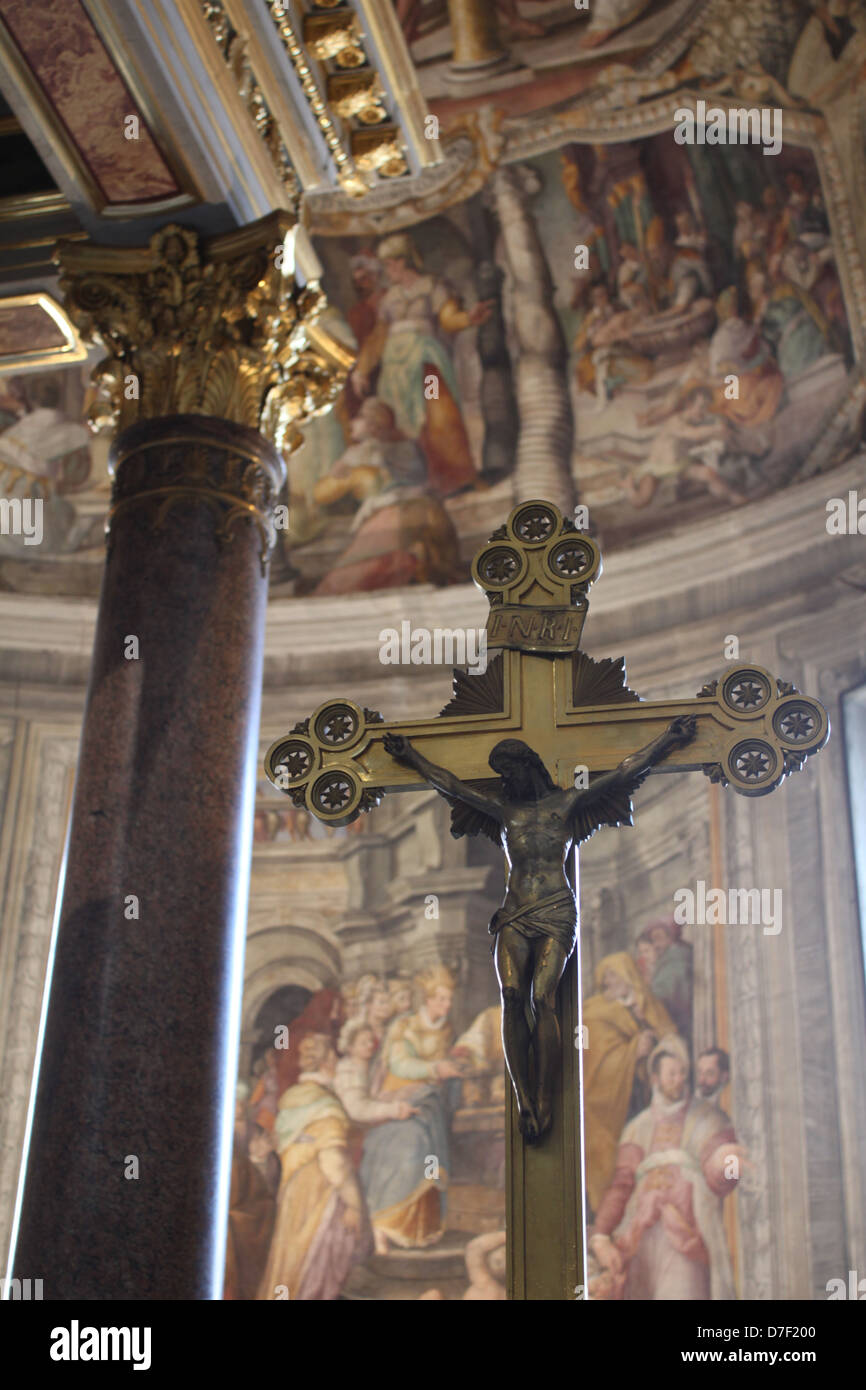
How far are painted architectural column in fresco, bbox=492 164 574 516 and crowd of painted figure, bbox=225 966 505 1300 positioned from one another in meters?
3.75

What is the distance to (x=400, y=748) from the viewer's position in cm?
345

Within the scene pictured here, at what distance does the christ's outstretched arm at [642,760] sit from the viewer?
3324 millimetres

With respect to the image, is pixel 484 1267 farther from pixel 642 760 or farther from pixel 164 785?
pixel 642 760

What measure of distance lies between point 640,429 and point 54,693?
178 inches

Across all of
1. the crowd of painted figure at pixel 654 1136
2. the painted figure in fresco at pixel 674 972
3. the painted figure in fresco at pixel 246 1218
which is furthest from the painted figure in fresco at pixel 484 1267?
the painted figure in fresco at pixel 674 972

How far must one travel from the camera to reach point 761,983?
962cm

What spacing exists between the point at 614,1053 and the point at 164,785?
18.0 ft

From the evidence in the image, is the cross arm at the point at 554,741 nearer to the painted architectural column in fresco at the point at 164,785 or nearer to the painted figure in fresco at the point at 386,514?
the painted architectural column in fresco at the point at 164,785

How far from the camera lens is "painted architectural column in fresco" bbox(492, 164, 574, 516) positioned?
1170 cm

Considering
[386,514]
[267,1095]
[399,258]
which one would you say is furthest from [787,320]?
[267,1095]

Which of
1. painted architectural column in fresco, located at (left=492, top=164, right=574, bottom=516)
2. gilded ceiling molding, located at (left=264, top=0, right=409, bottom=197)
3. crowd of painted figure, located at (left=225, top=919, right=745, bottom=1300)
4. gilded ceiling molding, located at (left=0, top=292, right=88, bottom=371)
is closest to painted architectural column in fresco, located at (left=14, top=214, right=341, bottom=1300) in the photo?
gilded ceiling molding, located at (left=264, top=0, right=409, bottom=197)

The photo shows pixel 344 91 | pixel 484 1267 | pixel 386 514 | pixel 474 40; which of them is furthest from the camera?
pixel 386 514
